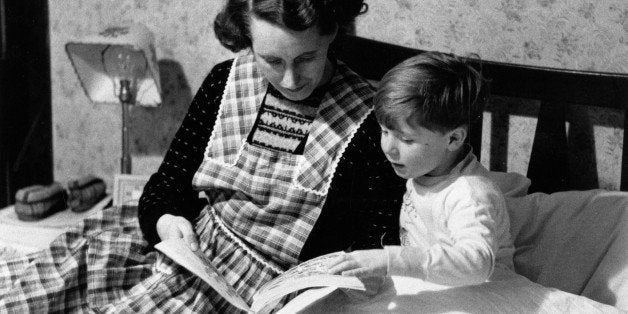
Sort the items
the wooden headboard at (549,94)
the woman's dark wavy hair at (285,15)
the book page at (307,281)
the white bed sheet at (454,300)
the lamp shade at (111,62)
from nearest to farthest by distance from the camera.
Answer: the book page at (307,281), the white bed sheet at (454,300), the woman's dark wavy hair at (285,15), the wooden headboard at (549,94), the lamp shade at (111,62)

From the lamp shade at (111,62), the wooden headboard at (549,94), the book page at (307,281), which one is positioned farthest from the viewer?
the lamp shade at (111,62)

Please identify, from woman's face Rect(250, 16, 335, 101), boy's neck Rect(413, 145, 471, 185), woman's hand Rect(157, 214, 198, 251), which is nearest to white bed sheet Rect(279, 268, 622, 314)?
boy's neck Rect(413, 145, 471, 185)

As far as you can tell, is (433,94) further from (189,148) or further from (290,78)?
(189,148)

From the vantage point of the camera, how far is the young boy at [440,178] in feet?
3.60

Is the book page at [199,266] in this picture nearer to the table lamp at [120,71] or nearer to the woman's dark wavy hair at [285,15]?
the woman's dark wavy hair at [285,15]

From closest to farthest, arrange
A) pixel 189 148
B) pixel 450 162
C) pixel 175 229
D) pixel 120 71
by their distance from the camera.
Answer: pixel 450 162 < pixel 175 229 < pixel 189 148 < pixel 120 71

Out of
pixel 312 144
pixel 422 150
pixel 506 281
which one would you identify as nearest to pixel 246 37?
pixel 312 144

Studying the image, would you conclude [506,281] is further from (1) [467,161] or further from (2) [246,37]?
(2) [246,37]

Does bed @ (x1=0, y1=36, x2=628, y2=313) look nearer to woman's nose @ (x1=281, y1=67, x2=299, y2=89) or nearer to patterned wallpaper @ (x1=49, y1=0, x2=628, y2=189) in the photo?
Answer: patterned wallpaper @ (x1=49, y1=0, x2=628, y2=189)

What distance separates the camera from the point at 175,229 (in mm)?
1410

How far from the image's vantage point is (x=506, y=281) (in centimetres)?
123

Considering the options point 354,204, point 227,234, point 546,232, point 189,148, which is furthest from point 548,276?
point 189,148

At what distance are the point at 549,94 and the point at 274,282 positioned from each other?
825 mm

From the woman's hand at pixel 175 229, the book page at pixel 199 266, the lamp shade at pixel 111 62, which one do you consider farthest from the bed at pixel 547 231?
the lamp shade at pixel 111 62
